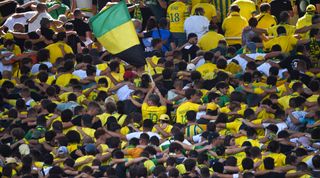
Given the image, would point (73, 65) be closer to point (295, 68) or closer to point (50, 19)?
point (50, 19)

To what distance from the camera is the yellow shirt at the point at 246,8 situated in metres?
37.3

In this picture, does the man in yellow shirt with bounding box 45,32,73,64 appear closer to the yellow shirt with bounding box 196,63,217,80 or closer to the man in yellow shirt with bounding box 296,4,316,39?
the yellow shirt with bounding box 196,63,217,80

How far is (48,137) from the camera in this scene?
32.1 meters

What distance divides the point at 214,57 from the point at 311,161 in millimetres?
5358

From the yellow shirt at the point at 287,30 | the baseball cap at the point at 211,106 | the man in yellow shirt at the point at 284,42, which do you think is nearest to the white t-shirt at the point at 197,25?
the yellow shirt at the point at 287,30

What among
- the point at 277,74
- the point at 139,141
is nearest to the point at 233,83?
the point at 277,74

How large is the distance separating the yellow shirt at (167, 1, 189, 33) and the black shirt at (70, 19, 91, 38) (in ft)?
6.47

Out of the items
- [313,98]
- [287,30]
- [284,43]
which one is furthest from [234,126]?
[287,30]

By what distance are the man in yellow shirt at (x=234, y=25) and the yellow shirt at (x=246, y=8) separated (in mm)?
735

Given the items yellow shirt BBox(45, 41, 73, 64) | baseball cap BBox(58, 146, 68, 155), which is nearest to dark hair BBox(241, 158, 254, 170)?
baseball cap BBox(58, 146, 68, 155)

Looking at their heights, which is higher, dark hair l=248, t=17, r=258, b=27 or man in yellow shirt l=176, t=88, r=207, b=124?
dark hair l=248, t=17, r=258, b=27

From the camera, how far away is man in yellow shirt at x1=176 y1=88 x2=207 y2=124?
32406 mm

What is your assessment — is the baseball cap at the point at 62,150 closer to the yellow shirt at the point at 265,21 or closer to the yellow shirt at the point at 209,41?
the yellow shirt at the point at 209,41

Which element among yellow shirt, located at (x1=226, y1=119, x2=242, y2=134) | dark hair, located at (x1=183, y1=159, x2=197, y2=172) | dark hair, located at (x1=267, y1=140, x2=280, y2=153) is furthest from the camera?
yellow shirt, located at (x1=226, y1=119, x2=242, y2=134)
